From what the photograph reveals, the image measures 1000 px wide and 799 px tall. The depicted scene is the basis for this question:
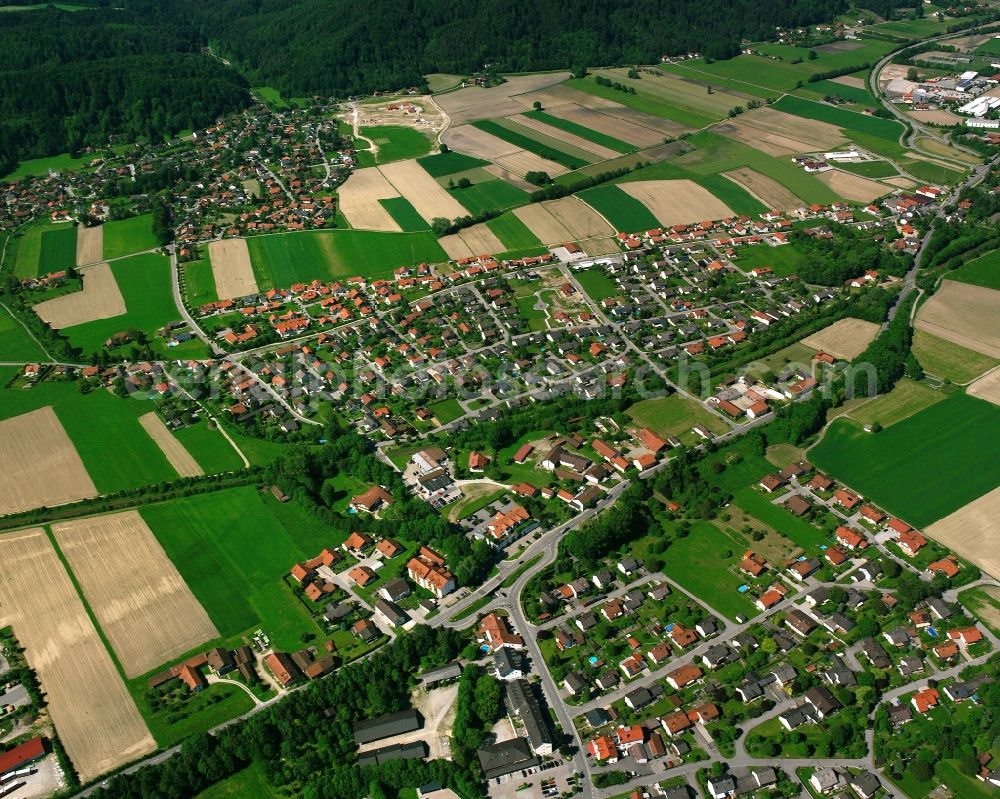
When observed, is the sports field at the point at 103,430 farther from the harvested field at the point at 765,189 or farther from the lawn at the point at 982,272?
the harvested field at the point at 765,189

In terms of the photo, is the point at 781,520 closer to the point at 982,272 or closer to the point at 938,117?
the point at 982,272

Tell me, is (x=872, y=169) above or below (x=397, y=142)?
below

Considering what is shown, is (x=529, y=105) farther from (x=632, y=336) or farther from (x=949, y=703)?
(x=949, y=703)

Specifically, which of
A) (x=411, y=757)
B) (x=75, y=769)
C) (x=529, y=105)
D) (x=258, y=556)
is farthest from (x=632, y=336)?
(x=529, y=105)

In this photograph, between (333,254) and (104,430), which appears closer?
(104,430)

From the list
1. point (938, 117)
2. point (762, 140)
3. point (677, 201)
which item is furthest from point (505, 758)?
point (938, 117)

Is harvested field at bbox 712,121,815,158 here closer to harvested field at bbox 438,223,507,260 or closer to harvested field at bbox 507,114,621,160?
harvested field at bbox 507,114,621,160
